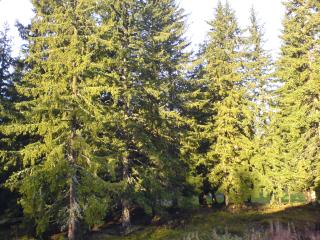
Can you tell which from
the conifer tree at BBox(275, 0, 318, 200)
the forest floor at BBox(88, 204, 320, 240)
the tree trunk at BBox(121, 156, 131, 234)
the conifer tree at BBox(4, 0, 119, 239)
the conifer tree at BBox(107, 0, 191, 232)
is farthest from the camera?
the conifer tree at BBox(275, 0, 318, 200)

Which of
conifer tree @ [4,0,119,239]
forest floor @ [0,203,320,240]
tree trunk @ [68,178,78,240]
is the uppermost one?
conifer tree @ [4,0,119,239]

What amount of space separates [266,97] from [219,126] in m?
8.20

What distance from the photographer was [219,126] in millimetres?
27219

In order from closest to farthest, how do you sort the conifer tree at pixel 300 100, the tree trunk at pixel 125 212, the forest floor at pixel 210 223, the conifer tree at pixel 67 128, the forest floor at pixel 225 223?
the conifer tree at pixel 67 128
the forest floor at pixel 225 223
the forest floor at pixel 210 223
the tree trunk at pixel 125 212
the conifer tree at pixel 300 100

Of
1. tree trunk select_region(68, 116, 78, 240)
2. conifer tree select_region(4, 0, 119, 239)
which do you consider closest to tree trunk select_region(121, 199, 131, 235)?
conifer tree select_region(4, 0, 119, 239)

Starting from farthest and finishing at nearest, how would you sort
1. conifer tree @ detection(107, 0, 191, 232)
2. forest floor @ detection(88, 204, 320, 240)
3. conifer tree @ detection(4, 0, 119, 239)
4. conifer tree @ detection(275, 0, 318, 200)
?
conifer tree @ detection(275, 0, 318, 200) → conifer tree @ detection(107, 0, 191, 232) → forest floor @ detection(88, 204, 320, 240) → conifer tree @ detection(4, 0, 119, 239)

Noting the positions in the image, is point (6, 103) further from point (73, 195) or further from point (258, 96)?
point (258, 96)

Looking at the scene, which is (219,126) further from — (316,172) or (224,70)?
(316,172)

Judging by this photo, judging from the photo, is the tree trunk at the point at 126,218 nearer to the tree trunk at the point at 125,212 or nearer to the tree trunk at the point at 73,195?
the tree trunk at the point at 125,212

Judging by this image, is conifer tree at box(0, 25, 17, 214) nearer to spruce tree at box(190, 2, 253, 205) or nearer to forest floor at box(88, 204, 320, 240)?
forest floor at box(88, 204, 320, 240)

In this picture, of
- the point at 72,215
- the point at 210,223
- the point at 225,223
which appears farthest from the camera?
the point at 210,223

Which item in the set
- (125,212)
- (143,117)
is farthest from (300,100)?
(125,212)

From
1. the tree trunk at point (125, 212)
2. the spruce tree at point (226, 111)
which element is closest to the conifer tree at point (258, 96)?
the spruce tree at point (226, 111)

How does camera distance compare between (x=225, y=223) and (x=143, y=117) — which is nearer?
(x=225, y=223)
